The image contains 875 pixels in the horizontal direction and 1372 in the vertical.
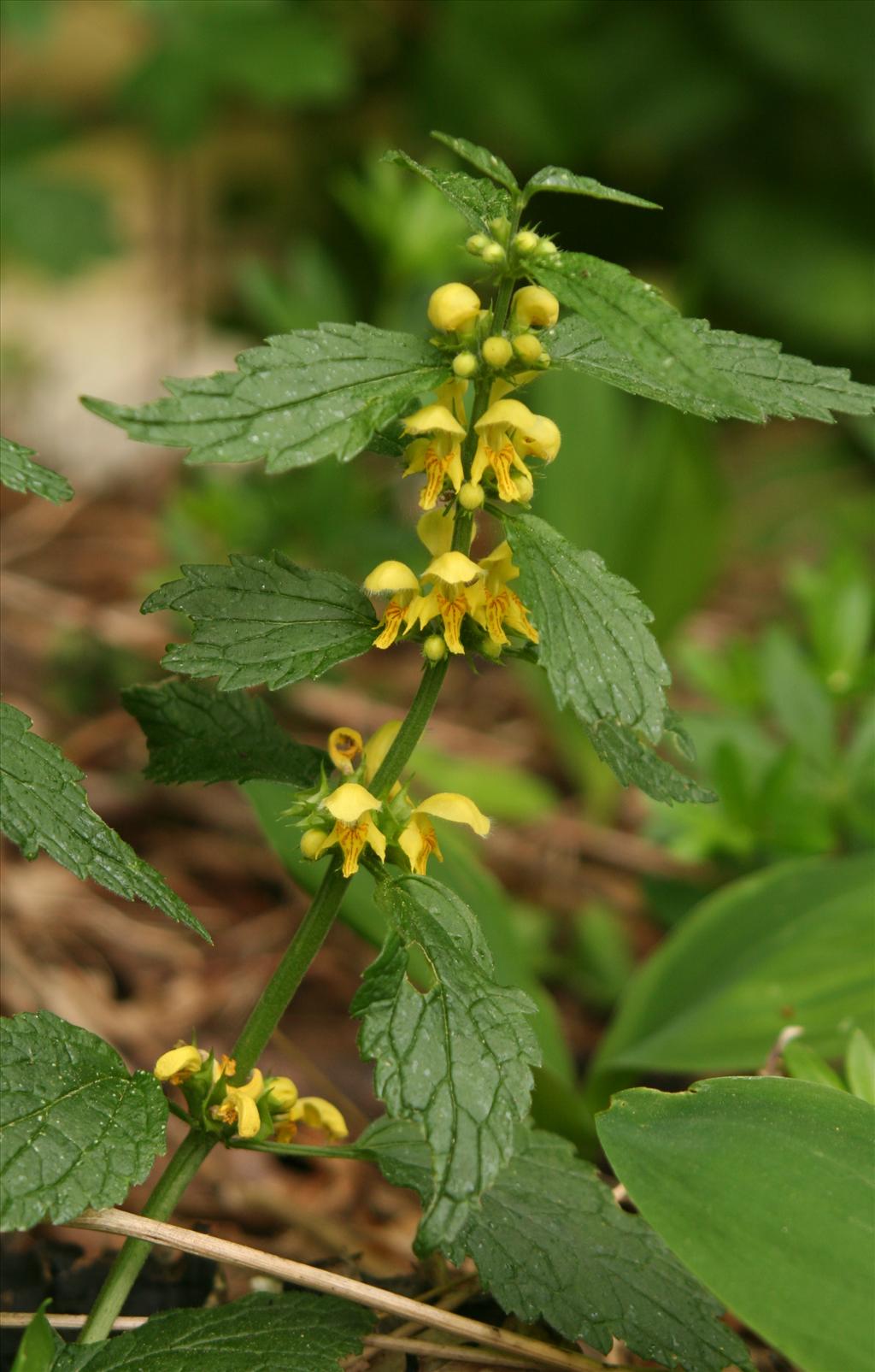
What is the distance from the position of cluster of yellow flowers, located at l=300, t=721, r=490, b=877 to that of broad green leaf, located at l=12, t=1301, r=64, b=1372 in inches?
12.2

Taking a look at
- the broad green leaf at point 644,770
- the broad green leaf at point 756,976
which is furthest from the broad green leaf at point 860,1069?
the broad green leaf at point 644,770

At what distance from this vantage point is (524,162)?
3.37 metres

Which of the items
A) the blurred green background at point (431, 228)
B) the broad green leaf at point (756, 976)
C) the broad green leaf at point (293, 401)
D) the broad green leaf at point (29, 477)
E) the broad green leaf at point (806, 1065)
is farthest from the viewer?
the blurred green background at point (431, 228)

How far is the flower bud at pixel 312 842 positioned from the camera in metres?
0.83

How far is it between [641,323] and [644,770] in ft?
0.96

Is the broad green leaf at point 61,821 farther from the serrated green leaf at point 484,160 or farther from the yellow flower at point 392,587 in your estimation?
the serrated green leaf at point 484,160

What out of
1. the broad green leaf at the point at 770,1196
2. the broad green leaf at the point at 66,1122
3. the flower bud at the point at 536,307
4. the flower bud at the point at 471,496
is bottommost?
the broad green leaf at the point at 66,1122

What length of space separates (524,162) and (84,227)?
1173mm

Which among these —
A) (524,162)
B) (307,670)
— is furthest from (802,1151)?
(524,162)

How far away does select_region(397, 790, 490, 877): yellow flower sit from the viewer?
0.84 m

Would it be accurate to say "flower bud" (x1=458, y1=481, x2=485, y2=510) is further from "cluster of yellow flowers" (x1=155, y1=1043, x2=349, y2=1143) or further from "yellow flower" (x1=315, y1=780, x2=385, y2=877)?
"cluster of yellow flowers" (x1=155, y1=1043, x2=349, y2=1143)

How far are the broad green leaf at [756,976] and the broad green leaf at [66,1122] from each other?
2.00ft

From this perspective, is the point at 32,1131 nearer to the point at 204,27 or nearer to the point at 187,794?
the point at 187,794

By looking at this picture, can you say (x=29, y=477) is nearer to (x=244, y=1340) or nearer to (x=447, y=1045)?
(x=447, y=1045)
